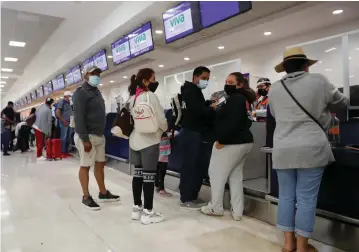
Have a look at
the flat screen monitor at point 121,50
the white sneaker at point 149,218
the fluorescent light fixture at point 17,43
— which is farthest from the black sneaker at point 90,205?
the fluorescent light fixture at point 17,43

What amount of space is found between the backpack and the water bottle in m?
1.37

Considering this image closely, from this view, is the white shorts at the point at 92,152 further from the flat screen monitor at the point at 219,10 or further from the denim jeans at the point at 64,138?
the denim jeans at the point at 64,138

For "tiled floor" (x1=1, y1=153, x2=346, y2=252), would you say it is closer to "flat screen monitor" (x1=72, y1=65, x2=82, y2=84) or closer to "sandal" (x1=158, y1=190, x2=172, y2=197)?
"sandal" (x1=158, y1=190, x2=172, y2=197)

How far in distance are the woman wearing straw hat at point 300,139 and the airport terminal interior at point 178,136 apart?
0.22 m

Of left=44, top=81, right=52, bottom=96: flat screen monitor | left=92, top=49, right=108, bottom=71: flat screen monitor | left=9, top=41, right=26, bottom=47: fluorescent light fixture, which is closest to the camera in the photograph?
left=92, top=49, right=108, bottom=71: flat screen monitor

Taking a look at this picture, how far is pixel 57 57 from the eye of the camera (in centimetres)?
976

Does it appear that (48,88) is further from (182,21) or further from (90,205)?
(90,205)

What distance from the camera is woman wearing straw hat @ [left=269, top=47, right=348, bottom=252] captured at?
1.88 metres

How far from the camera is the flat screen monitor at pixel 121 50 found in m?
5.61

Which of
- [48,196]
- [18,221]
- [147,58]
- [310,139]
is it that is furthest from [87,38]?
[310,139]

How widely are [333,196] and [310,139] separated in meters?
0.63

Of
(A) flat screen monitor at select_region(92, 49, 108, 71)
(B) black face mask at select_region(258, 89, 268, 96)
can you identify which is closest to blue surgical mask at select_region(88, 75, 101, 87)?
(B) black face mask at select_region(258, 89, 268, 96)

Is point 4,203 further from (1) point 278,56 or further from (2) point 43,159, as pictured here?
(1) point 278,56

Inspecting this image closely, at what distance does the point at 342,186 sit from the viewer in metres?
2.16
